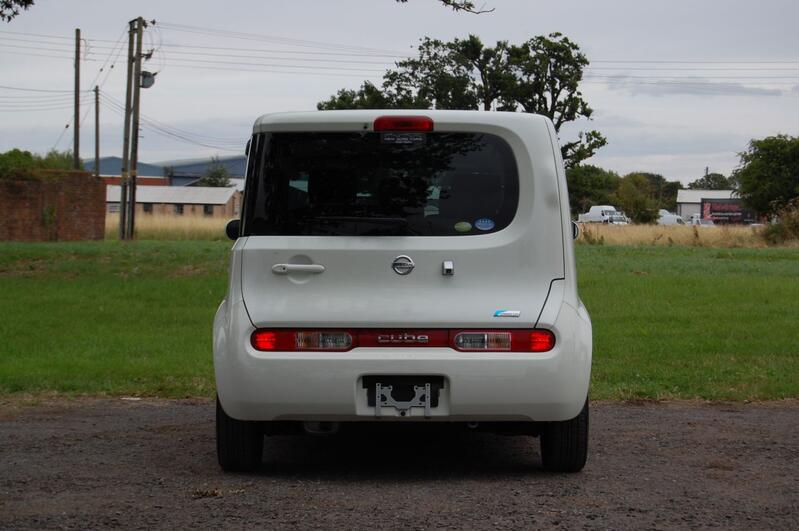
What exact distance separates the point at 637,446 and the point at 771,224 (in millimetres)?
34725

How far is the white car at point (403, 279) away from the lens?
5980 mm

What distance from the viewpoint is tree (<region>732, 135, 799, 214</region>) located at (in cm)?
6806

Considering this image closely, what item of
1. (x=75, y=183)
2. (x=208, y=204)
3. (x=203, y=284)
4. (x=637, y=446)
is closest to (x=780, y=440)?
(x=637, y=446)

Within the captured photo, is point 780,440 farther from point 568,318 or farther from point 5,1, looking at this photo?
point 5,1

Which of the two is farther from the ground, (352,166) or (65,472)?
(352,166)

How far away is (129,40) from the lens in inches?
1412

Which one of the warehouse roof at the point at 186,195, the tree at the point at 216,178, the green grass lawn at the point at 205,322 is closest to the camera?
the green grass lawn at the point at 205,322

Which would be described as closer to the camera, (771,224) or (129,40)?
(129,40)

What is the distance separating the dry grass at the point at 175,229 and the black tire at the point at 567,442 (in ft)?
111

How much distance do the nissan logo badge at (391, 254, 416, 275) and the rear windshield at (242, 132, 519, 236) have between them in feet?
0.47

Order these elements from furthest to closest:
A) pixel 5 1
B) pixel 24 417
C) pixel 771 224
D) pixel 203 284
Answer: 1. pixel 771 224
2. pixel 203 284
3. pixel 5 1
4. pixel 24 417

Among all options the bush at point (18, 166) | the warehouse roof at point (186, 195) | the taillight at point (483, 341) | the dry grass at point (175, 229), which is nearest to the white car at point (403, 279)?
the taillight at point (483, 341)

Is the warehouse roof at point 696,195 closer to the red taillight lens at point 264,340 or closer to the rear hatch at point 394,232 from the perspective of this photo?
the rear hatch at point 394,232

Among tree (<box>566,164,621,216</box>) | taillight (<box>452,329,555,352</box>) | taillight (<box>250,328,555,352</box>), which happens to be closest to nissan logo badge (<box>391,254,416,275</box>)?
taillight (<box>250,328,555,352</box>)
